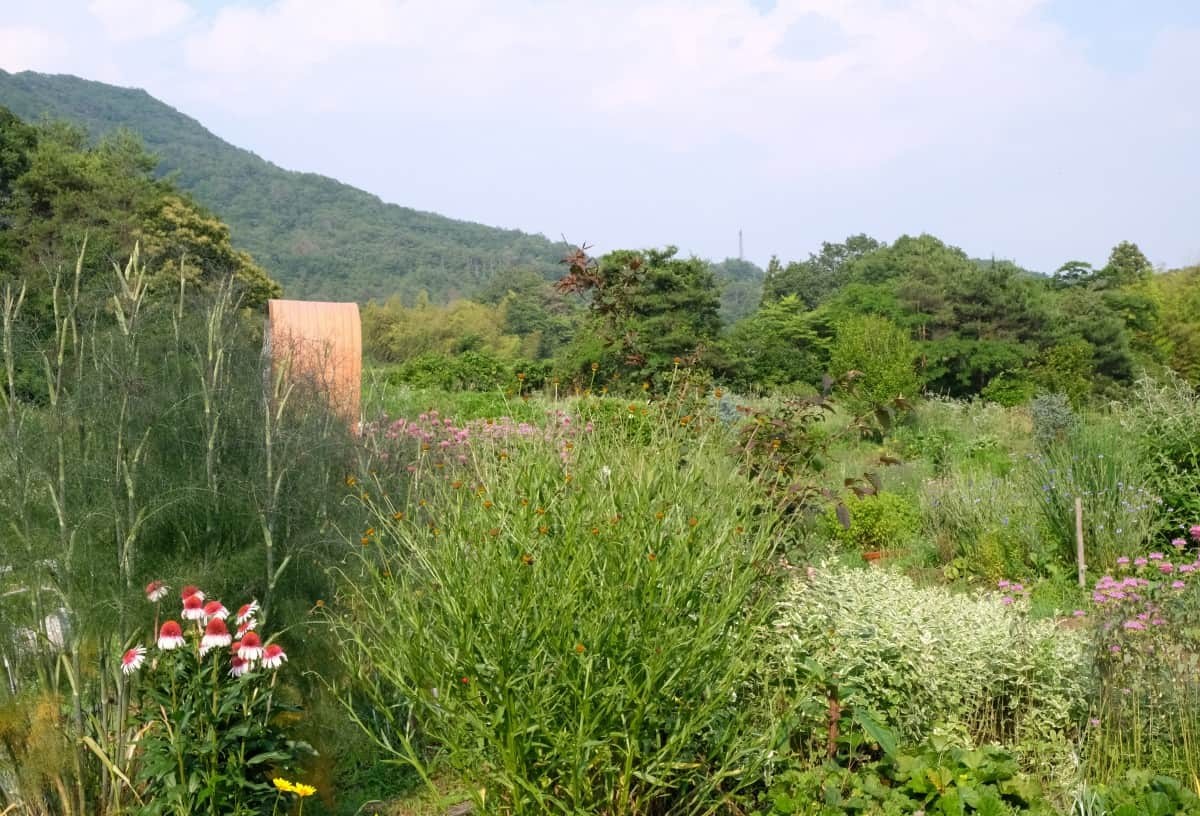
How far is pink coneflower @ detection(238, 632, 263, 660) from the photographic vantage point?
293cm

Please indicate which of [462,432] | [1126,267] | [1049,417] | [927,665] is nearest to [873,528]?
[462,432]

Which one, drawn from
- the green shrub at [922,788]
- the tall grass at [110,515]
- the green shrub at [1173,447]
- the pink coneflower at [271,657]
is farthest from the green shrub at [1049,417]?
the pink coneflower at [271,657]

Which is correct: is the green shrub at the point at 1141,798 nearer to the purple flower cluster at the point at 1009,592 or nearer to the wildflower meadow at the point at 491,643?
the wildflower meadow at the point at 491,643

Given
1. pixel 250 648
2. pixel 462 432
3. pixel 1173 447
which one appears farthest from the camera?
pixel 462 432

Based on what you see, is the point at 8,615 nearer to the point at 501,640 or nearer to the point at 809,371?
the point at 501,640

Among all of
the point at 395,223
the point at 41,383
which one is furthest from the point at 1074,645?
the point at 395,223

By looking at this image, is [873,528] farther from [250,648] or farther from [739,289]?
[739,289]

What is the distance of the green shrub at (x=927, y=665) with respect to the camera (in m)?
3.73

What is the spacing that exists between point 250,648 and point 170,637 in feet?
0.75

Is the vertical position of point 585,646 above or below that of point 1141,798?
above

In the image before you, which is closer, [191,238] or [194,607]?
[194,607]

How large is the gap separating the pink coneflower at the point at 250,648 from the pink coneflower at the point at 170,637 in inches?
6.9

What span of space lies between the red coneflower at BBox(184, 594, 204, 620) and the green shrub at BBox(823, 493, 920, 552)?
5922mm

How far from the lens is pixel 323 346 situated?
653cm
